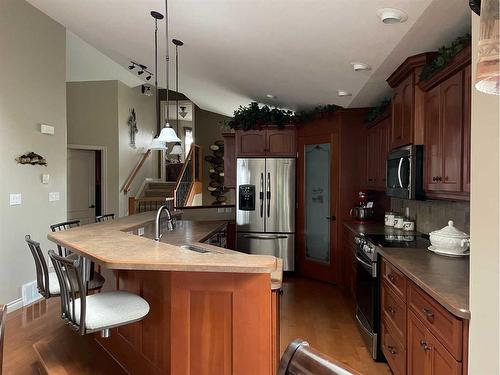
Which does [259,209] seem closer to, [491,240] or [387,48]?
[387,48]

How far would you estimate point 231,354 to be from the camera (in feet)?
5.95

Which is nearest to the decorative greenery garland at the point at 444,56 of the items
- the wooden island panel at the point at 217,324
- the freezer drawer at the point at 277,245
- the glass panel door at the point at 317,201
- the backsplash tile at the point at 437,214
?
the backsplash tile at the point at 437,214

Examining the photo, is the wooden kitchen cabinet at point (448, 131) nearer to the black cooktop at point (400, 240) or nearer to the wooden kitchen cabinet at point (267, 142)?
the black cooktop at point (400, 240)

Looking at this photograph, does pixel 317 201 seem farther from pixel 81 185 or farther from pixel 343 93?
pixel 81 185

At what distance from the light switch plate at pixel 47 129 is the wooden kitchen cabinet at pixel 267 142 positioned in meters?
2.49

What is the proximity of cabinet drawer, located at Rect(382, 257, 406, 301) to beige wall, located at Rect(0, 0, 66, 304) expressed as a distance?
12.2ft

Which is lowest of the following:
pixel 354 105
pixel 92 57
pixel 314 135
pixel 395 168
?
pixel 395 168

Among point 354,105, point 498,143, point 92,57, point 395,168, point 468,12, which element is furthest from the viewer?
point 92,57

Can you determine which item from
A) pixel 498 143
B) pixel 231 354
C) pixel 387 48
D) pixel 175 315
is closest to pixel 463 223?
pixel 387 48

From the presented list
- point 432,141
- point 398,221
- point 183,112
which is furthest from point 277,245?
point 183,112

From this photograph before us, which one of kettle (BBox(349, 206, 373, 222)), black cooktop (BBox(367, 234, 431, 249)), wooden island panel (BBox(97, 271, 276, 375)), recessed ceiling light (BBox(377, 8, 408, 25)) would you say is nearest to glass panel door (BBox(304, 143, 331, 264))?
kettle (BBox(349, 206, 373, 222))

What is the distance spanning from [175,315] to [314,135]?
12.0ft

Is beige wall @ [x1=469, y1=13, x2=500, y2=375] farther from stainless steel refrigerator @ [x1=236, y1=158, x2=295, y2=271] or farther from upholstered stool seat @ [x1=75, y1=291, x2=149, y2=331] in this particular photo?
stainless steel refrigerator @ [x1=236, y1=158, x2=295, y2=271]

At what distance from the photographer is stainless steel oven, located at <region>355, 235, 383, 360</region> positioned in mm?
2705
